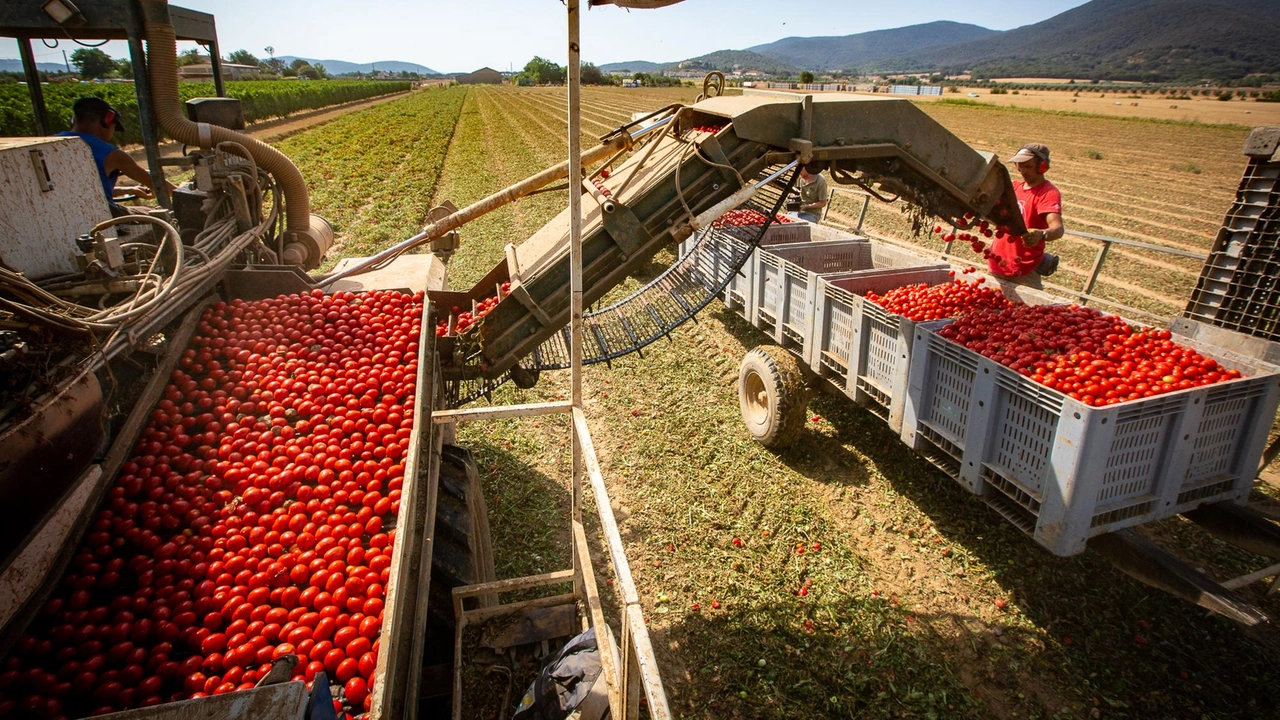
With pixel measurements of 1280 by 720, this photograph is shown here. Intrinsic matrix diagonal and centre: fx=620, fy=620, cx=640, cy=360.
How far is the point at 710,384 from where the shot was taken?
7.46 metres

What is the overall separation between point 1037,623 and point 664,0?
4454mm

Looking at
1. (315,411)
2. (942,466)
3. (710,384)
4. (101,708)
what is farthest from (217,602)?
(710,384)

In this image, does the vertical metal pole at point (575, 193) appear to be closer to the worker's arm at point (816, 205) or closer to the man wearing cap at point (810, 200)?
the man wearing cap at point (810, 200)

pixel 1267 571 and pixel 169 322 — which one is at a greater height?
pixel 169 322

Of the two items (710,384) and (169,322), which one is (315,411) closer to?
(169,322)

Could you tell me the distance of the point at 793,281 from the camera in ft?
20.3

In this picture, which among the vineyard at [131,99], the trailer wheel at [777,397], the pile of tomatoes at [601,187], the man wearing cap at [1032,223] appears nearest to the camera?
the pile of tomatoes at [601,187]

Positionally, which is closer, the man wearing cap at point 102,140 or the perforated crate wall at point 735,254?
the man wearing cap at point 102,140

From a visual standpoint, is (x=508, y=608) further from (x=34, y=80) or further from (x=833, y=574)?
(x=34, y=80)

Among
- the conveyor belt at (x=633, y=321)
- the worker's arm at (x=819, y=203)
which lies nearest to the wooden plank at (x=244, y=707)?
the conveyor belt at (x=633, y=321)

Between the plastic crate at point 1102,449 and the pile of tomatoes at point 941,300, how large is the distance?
1.23 metres

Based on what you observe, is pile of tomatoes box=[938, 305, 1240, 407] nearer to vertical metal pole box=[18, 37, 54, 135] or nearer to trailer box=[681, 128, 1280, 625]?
trailer box=[681, 128, 1280, 625]

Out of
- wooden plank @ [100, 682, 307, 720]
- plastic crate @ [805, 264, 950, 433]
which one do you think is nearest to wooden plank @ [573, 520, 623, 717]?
wooden plank @ [100, 682, 307, 720]

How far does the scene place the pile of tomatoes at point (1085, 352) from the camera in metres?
3.56
